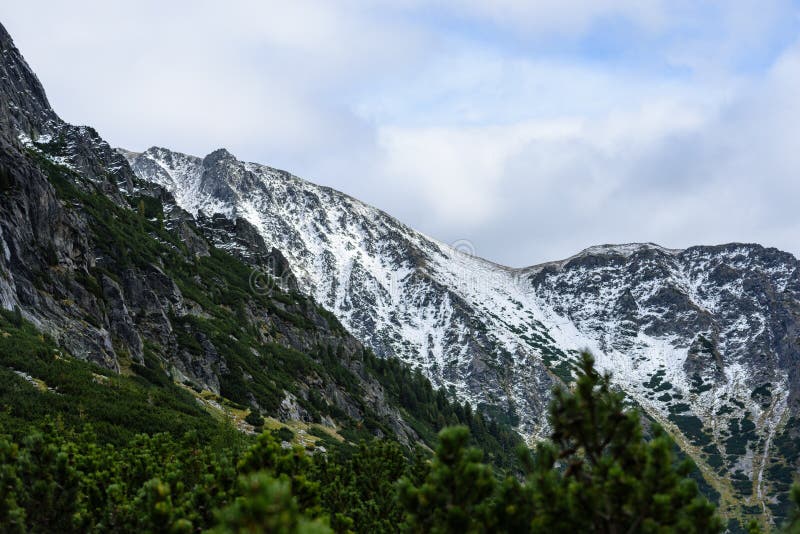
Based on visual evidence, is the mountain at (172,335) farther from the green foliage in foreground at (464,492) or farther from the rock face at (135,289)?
the green foliage in foreground at (464,492)

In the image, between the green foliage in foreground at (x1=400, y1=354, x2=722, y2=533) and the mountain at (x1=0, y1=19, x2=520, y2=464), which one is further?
the mountain at (x1=0, y1=19, x2=520, y2=464)

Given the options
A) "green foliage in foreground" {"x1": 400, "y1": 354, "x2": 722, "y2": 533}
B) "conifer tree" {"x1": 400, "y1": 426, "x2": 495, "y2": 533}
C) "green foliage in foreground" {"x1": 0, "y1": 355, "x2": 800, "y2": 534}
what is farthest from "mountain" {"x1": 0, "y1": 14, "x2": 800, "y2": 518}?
"green foliage in foreground" {"x1": 400, "y1": 354, "x2": 722, "y2": 533}

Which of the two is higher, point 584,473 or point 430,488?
point 584,473

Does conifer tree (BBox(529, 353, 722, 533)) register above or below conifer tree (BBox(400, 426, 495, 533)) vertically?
above

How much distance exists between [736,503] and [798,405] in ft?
204

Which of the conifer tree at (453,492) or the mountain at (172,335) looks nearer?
the conifer tree at (453,492)

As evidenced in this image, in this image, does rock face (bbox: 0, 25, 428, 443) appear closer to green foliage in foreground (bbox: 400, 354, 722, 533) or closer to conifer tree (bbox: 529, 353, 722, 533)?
green foliage in foreground (bbox: 400, 354, 722, 533)

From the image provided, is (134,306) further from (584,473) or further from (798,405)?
(798,405)

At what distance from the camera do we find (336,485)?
2095 cm

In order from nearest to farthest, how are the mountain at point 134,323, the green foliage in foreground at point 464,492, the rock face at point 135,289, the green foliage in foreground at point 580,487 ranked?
the green foliage in foreground at point 464,492 < the green foliage in foreground at point 580,487 < the mountain at point 134,323 < the rock face at point 135,289

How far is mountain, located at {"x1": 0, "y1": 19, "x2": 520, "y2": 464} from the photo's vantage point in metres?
35.6

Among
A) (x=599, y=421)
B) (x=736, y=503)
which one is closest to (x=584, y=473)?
(x=599, y=421)

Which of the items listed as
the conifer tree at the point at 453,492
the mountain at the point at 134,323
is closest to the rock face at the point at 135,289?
the mountain at the point at 134,323

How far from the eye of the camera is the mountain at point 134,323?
3562 cm
